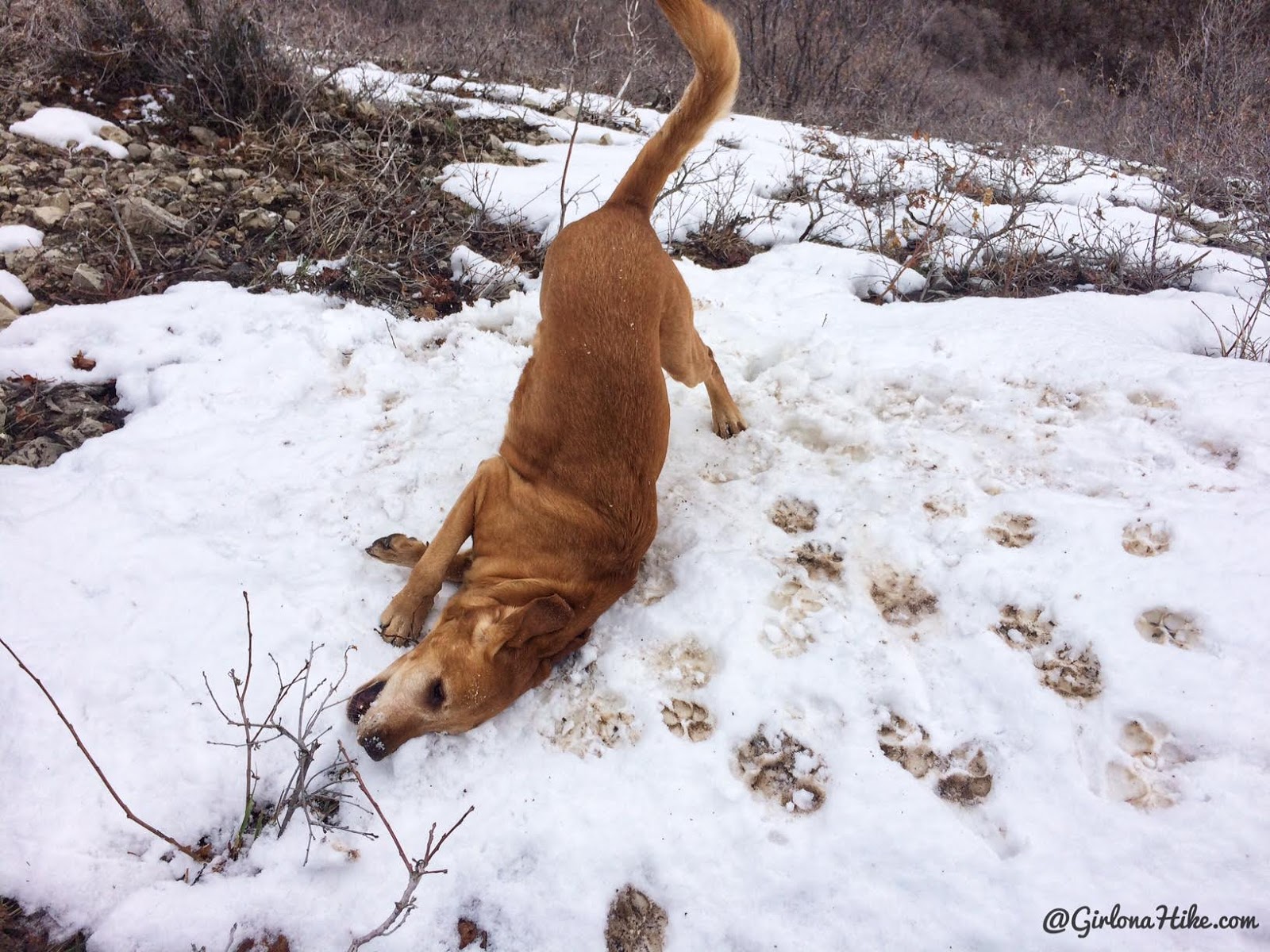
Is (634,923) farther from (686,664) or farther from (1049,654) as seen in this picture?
(1049,654)

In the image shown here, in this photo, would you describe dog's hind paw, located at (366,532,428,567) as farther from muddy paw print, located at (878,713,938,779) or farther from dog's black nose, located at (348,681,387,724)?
muddy paw print, located at (878,713,938,779)

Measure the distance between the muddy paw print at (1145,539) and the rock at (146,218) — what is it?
5.34 meters

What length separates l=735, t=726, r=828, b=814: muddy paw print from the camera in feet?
7.09

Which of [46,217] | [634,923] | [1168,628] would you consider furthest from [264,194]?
[1168,628]

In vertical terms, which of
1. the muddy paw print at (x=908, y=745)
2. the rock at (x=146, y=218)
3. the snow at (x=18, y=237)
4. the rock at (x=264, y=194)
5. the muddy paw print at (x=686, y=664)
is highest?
the rock at (x=264, y=194)

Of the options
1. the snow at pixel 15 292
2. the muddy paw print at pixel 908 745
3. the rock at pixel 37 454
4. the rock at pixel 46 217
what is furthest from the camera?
the rock at pixel 46 217

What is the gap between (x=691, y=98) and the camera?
2920 millimetres

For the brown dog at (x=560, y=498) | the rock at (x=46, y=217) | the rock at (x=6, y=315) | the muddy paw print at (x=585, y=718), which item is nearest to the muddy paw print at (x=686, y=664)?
the muddy paw print at (x=585, y=718)

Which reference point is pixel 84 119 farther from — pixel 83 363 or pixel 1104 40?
pixel 1104 40

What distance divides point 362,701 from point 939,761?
2.01 m

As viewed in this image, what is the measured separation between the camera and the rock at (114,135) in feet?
14.7

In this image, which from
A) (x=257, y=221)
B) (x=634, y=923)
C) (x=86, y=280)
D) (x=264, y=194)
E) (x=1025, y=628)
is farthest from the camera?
(x=264, y=194)

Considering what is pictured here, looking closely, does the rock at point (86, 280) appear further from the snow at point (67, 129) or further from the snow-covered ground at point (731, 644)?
the snow at point (67, 129)

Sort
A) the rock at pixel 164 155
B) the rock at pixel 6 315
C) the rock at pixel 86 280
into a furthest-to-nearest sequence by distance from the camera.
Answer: the rock at pixel 164 155 < the rock at pixel 86 280 < the rock at pixel 6 315
